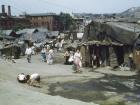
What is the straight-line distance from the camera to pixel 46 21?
88.2m

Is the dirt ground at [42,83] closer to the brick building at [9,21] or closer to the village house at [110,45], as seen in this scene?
the village house at [110,45]

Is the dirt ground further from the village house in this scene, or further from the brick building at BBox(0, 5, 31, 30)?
the brick building at BBox(0, 5, 31, 30)

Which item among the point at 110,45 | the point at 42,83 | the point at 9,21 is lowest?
the point at 42,83

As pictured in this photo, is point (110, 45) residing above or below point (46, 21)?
below

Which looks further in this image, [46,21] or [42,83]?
[46,21]

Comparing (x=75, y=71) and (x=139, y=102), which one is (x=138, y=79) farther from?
(x=139, y=102)

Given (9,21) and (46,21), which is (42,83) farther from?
(46,21)

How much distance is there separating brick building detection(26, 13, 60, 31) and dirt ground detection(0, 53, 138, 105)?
5569 centimetres

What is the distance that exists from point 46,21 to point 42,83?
67864 millimetres

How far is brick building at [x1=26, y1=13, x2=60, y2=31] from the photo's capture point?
87250 millimetres

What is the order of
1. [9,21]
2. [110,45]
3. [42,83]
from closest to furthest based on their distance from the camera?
[42,83] → [110,45] → [9,21]

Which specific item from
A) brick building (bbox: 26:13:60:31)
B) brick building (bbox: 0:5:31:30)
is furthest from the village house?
brick building (bbox: 26:13:60:31)

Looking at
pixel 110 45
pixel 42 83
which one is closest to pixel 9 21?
pixel 110 45

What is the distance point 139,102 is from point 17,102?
5.46 m
